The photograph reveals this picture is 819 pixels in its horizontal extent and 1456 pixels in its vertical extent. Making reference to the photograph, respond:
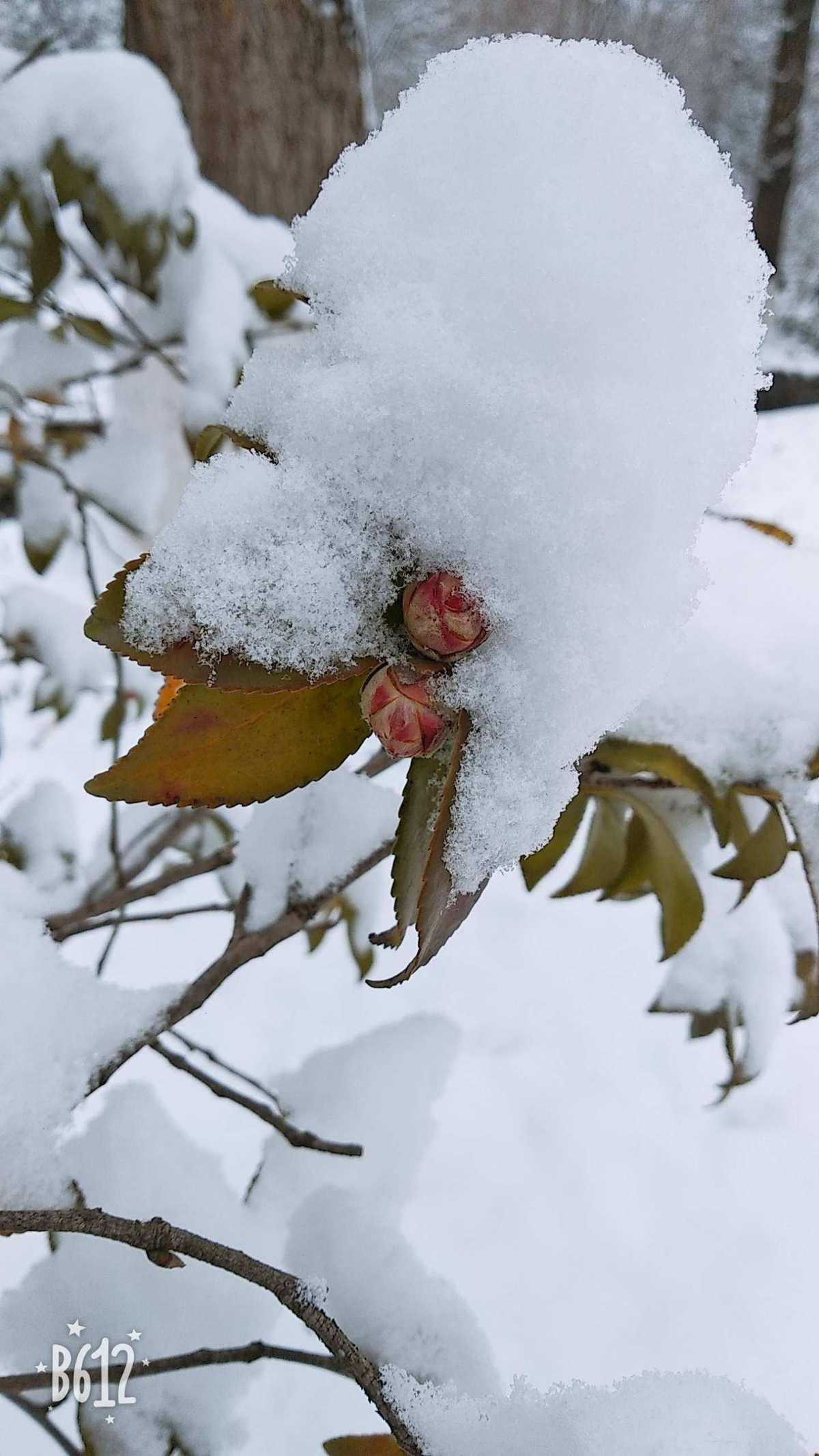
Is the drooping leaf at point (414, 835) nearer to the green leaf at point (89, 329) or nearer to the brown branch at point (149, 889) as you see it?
the brown branch at point (149, 889)

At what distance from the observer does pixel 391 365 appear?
25 cm

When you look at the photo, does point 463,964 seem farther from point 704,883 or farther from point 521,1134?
point 704,883

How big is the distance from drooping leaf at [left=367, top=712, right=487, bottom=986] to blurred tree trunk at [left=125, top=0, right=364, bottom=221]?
148 cm

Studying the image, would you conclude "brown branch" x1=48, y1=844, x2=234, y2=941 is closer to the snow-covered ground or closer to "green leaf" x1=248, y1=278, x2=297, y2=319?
the snow-covered ground

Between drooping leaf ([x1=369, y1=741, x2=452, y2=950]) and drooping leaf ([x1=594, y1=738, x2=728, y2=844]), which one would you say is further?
drooping leaf ([x1=594, y1=738, x2=728, y2=844])

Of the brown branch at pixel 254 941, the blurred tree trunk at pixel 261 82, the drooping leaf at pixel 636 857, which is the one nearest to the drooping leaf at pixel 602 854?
the drooping leaf at pixel 636 857

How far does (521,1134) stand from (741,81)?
3937 millimetres

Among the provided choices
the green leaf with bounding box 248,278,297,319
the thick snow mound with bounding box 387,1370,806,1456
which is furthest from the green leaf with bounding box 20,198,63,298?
the thick snow mound with bounding box 387,1370,806,1456

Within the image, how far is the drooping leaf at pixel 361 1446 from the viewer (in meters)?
0.34

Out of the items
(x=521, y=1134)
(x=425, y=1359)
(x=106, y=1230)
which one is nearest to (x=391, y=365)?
(x=106, y=1230)

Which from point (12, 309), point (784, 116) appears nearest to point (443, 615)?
point (12, 309)

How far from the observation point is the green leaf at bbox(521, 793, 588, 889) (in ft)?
1.45

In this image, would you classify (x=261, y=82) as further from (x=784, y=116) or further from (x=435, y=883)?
(x=784, y=116)

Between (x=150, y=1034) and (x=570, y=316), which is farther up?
(x=570, y=316)
